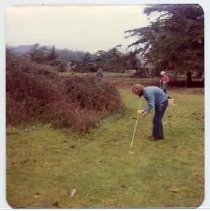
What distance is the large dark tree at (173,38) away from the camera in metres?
3.37

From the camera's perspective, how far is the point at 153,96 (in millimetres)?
3473

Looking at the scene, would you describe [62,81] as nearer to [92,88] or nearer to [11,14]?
[92,88]

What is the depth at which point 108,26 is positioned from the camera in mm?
3395

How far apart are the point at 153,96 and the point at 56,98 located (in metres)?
0.50

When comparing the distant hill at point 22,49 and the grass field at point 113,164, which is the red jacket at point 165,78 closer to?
the grass field at point 113,164

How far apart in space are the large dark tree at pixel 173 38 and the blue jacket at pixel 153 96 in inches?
4.5

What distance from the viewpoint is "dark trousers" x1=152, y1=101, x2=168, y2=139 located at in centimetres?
345

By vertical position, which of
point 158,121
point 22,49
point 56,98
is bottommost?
point 158,121

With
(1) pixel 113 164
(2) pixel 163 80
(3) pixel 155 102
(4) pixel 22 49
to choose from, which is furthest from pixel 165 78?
(4) pixel 22 49

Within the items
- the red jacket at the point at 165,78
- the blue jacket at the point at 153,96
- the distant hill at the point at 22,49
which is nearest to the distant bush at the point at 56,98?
the distant hill at the point at 22,49

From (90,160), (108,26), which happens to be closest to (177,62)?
(108,26)

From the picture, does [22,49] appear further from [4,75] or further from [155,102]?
[155,102]

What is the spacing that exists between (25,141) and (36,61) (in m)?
0.41

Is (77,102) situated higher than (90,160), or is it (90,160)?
(77,102)
